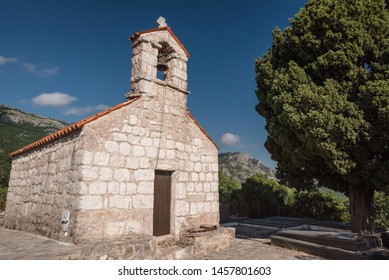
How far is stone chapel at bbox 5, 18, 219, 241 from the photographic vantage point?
5.62 m

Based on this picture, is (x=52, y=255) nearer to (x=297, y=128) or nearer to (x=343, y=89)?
(x=297, y=128)

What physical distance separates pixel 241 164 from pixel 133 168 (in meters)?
47.9

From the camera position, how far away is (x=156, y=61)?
728cm

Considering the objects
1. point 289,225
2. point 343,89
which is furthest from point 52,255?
point 289,225

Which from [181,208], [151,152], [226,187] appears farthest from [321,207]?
[151,152]

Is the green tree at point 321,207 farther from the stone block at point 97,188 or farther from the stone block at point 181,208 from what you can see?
the stone block at point 97,188

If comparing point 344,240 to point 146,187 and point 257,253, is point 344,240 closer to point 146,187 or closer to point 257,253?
point 257,253

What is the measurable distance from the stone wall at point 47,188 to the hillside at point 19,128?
105 ft

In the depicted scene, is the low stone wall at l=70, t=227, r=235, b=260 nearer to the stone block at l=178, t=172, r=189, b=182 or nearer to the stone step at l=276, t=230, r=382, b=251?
the stone block at l=178, t=172, r=189, b=182

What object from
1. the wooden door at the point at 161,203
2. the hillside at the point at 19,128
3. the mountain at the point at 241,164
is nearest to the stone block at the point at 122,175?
the wooden door at the point at 161,203

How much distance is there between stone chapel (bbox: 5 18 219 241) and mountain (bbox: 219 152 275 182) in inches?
1519

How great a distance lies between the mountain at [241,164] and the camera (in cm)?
4801

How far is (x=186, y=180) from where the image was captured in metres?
7.52

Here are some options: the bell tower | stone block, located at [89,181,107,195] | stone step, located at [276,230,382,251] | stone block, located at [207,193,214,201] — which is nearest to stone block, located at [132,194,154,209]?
stone block, located at [89,181,107,195]
